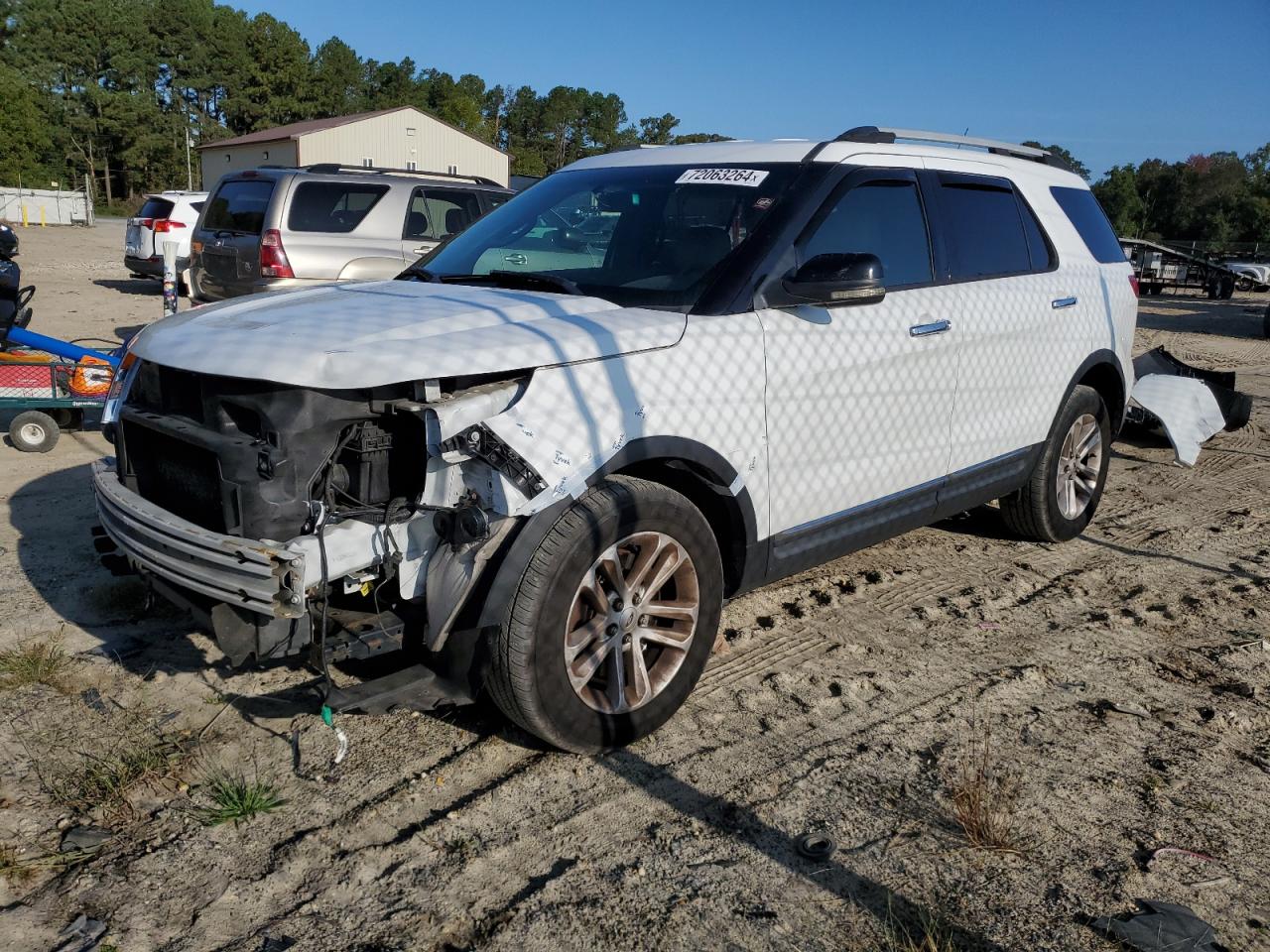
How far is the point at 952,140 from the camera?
5020 millimetres

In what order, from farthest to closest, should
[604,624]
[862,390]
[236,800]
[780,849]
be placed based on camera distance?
[862,390]
[604,624]
[236,800]
[780,849]

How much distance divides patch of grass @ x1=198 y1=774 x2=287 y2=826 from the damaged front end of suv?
0.42 meters

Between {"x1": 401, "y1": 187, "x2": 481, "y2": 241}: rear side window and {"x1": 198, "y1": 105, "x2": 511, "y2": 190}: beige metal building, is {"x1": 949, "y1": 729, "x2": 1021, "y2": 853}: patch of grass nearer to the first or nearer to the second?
{"x1": 401, "y1": 187, "x2": 481, "y2": 241}: rear side window

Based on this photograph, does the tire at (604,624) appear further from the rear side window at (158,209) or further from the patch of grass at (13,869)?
the rear side window at (158,209)

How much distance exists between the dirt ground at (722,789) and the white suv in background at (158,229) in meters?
14.4

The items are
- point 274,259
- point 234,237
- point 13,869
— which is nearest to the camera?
point 13,869

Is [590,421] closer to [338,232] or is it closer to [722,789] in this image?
[722,789]

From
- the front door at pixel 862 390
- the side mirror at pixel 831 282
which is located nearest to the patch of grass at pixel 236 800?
the front door at pixel 862 390

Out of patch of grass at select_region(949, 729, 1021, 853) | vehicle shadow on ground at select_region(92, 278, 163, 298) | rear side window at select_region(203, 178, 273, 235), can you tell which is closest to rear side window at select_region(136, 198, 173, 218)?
vehicle shadow on ground at select_region(92, 278, 163, 298)

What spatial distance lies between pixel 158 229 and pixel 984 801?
18190 mm

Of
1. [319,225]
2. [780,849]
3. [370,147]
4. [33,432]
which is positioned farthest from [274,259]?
[370,147]

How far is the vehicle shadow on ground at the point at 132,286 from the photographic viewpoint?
1905 centimetres

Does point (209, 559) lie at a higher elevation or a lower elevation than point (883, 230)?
lower

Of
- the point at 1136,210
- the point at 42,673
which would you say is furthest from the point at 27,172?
the point at 42,673
